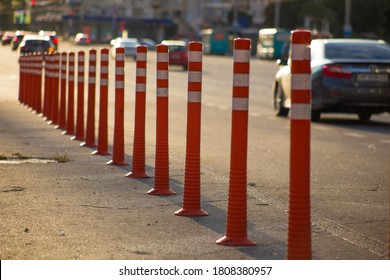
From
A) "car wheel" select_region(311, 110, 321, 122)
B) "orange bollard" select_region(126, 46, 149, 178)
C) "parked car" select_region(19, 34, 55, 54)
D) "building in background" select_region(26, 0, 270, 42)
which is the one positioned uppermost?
"orange bollard" select_region(126, 46, 149, 178)

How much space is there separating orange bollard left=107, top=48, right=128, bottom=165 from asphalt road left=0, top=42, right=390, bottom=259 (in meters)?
0.35

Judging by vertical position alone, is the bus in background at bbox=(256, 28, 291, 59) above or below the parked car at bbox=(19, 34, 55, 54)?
below

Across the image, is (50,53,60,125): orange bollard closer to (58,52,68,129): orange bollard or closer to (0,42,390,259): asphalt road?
Result: (58,52,68,129): orange bollard

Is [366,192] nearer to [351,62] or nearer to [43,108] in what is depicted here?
[351,62]

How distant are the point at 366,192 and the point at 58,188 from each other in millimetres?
2533

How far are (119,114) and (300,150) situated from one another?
685 cm

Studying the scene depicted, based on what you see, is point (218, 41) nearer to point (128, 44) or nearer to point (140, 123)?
point (128, 44)

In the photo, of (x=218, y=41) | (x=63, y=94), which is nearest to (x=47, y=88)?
(x=63, y=94)

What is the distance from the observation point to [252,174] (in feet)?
39.3

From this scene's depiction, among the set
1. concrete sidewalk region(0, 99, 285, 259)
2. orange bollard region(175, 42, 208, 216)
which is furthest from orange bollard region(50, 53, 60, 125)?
orange bollard region(175, 42, 208, 216)

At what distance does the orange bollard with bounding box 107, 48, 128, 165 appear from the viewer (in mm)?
12719

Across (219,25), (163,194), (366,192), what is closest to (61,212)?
(163,194)

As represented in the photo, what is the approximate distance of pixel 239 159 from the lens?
297 inches

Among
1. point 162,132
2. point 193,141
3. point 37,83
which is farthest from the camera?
point 37,83
